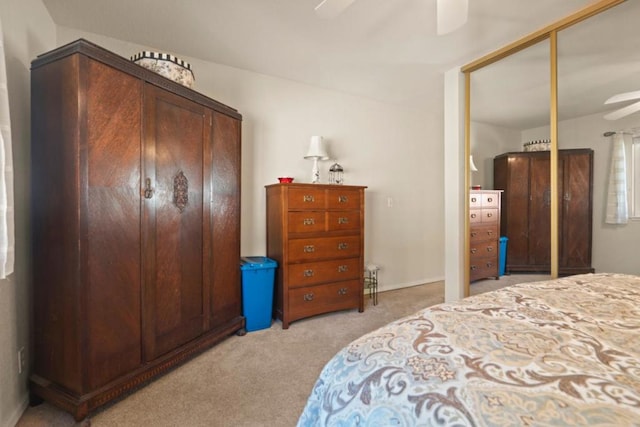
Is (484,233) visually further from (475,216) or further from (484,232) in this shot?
(475,216)

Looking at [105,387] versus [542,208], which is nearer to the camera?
[105,387]

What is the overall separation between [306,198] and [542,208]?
1890 mm

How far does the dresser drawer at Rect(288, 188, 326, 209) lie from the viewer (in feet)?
8.58

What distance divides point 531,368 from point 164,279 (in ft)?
6.15

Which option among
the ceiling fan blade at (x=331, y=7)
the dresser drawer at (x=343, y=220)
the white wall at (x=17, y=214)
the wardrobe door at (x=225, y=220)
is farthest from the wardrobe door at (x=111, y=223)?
the dresser drawer at (x=343, y=220)

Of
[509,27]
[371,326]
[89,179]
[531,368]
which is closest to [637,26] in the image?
[509,27]

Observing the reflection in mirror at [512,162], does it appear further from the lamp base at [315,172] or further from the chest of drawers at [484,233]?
the lamp base at [315,172]

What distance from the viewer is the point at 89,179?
4.72 feet

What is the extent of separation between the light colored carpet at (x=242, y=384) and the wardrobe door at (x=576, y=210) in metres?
0.27

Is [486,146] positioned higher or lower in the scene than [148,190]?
higher

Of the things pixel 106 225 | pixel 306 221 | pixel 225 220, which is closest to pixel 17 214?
pixel 106 225

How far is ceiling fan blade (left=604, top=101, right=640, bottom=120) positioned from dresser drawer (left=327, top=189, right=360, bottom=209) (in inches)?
74.0

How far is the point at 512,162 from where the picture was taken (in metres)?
2.44

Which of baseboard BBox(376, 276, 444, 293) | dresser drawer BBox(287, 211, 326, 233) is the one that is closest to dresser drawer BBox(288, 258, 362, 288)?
dresser drawer BBox(287, 211, 326, 233)
